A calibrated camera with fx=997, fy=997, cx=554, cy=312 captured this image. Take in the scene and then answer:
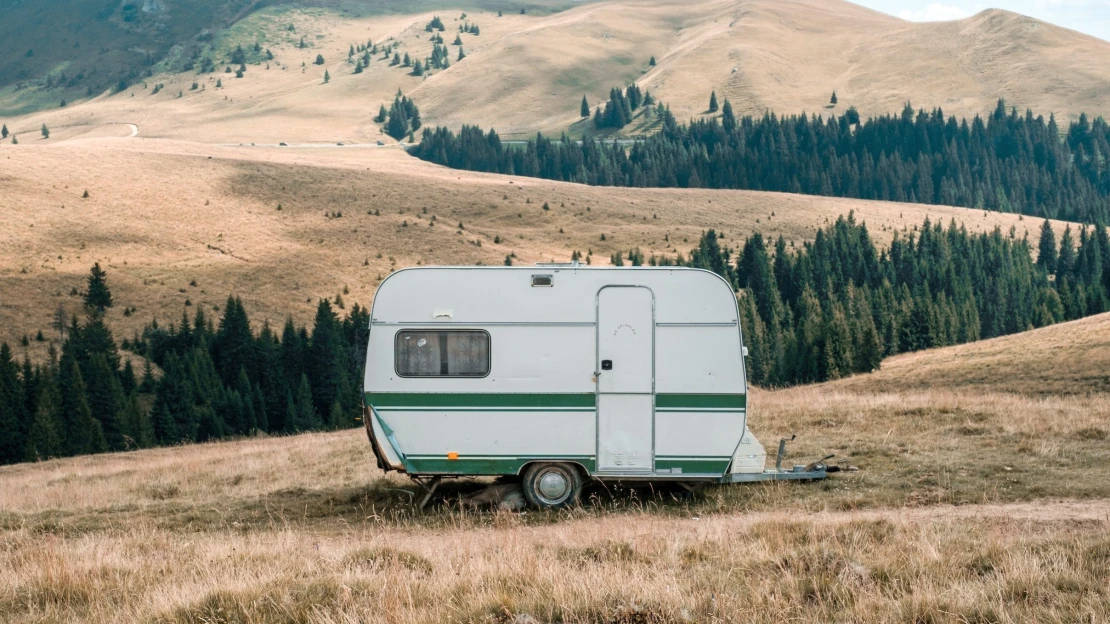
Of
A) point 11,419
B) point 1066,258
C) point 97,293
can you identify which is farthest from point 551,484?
point 1066,258

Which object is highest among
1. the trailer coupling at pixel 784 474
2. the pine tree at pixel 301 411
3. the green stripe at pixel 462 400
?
the green stripe at pixel 462 400

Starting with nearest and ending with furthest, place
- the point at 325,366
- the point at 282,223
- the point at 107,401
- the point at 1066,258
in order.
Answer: the point at 107,401 → the point at 325,366 → the point at 282,223 → the point at 1066,258

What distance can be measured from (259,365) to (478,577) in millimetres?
69769

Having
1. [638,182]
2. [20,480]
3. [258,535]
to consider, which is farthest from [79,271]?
[638,182]

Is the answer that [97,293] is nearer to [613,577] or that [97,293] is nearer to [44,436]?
[44,436]

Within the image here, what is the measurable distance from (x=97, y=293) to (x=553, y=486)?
7888 cm

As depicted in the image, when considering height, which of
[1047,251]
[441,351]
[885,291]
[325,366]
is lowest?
[325,366]

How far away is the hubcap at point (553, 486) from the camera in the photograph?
14.9 metres

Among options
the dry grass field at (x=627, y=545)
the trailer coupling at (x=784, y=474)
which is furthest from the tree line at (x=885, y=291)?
the trailer coupling at (x=784, y=474)

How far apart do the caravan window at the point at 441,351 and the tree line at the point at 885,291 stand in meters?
61.7

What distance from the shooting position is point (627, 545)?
10.5 m

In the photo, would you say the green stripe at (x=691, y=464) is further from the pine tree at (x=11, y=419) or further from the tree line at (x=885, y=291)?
the tree line at (x=885, y=291)

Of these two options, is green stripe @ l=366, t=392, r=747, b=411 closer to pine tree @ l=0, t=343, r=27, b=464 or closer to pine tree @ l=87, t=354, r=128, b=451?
pine tree @ l=0, t=343, r=27, b=464

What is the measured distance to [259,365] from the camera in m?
75.2
